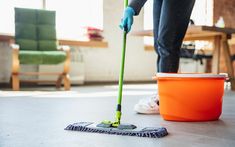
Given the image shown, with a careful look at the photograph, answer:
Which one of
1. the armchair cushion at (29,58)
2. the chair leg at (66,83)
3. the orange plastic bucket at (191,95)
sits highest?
the armchair cushion at (29,58)

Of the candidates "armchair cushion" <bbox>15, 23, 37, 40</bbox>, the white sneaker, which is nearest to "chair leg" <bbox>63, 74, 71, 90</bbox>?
"armchair cushion" <bbox>15, 23, 37, 40</bbox>

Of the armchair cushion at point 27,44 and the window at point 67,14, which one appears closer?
the armchair cushion at point 27,44

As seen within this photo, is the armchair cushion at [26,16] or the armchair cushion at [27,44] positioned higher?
the armchair cushion at [26,16]

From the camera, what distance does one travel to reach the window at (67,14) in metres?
4.69

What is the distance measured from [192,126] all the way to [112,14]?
4.12 metres

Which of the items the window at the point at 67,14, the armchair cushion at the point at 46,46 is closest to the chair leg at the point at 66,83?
the armchair cushion at the point at 46,46

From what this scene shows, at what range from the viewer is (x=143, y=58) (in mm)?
5926

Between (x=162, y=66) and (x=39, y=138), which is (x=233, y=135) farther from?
(x=39, y=138)

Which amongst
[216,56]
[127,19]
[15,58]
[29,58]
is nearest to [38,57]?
[29,58]

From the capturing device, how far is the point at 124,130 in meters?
1.40

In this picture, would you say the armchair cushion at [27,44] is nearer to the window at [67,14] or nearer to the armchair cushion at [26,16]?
the armchair cushion at [26,16]

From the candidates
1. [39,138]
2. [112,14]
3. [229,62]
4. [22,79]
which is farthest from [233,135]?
[112,14]

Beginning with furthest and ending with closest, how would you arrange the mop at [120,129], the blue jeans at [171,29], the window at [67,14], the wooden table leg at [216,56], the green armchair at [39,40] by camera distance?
the window at [67,14] → the green armchair at [39,40] → the wooden table leg at [216,56] → the blue jeans at [171,29] → the mop at [120,129]

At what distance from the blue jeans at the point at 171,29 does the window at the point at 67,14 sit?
322cm
